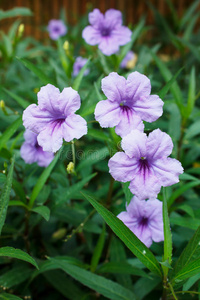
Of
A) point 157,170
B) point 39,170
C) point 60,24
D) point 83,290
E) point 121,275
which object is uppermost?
point 157,170

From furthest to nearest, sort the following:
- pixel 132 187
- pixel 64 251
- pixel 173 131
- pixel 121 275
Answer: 1. pixel 173 131
2. pixel 64 251
3. pixel 121 275
4. pixel 132 187

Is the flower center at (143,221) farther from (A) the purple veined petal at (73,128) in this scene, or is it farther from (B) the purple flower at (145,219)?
(A) the purple veined petal at (73,128)

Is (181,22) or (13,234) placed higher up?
(181,22)

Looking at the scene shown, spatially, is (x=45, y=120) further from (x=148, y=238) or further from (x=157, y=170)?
(x=148, y=238)

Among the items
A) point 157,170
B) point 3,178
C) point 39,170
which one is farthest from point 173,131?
point 3,178

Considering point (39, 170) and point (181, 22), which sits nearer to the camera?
point (39, 170)

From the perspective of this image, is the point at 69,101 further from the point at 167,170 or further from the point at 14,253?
the point at 14,253

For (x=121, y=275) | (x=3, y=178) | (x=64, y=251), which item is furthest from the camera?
(x=64, y=251)


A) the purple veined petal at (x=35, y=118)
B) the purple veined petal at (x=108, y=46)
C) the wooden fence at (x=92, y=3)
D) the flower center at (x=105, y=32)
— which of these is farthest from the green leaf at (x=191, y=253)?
the wooden fence at (x=92, y=3)
